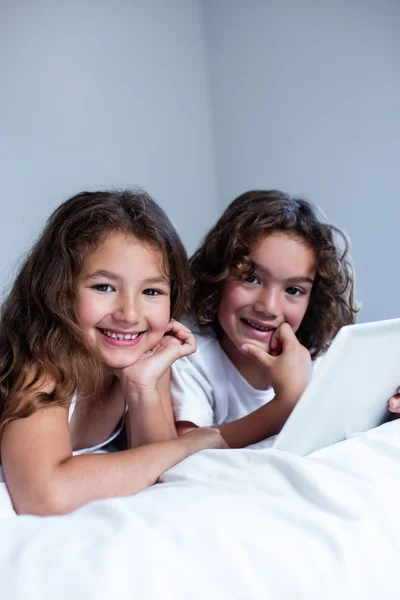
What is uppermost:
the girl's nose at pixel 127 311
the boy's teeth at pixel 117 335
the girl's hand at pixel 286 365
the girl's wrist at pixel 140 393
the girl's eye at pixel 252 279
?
the girl's nose at pixel 127 311

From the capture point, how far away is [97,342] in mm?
1146

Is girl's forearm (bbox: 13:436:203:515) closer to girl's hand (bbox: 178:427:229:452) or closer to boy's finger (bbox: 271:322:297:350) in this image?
girl's hand (bbox: 178:427:229:452)

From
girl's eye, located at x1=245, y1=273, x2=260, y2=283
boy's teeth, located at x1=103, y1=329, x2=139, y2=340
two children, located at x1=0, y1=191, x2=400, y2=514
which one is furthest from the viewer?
girl's eye, located at x1=245, y1=273, x2=260, y2=283

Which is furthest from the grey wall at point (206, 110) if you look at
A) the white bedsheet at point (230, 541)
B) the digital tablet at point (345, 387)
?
the white bedsheet at point (230, 541)

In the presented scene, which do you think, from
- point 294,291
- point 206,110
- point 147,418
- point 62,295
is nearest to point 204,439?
point 147,418

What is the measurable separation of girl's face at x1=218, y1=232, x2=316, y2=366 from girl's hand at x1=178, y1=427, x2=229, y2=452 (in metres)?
0.32

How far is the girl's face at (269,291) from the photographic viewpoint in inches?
53.7

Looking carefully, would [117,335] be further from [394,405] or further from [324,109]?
[324,109]

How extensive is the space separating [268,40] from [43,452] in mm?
1922

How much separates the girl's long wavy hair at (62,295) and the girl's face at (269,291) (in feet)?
0.53

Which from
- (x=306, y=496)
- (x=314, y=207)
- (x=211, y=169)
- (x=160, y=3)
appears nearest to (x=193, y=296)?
(x=314, y=207)

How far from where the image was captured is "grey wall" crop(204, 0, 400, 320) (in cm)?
209

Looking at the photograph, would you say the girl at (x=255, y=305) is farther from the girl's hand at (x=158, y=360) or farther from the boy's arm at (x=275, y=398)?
the girl's hand at (x=158, y=360)

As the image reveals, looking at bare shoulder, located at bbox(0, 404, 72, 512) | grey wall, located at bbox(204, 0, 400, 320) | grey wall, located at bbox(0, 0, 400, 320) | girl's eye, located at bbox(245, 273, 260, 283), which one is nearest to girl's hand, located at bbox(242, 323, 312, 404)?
girl's eye, located at bbox(245, 273, 260, 283)
